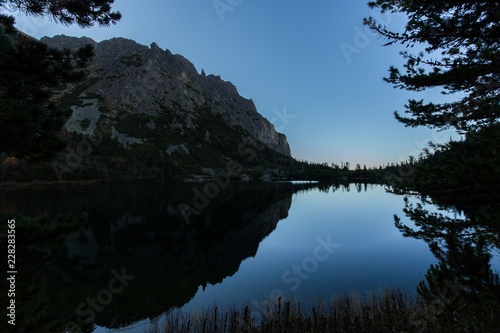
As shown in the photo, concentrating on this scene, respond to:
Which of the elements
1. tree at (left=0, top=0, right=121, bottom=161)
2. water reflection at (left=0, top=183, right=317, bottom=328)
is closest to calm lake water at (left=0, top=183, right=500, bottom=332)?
water reflection at (left=0, top=183, right=317, bottom=328)

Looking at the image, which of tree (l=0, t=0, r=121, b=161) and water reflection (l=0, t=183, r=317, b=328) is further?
water reflection (l=0, t=183, r=317, b=328)

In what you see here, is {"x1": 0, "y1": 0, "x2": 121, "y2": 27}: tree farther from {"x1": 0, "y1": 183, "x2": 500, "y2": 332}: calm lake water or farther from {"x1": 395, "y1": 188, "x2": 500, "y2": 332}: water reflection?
{"x1": 395, "y1": 188, "x2": 500, "y2": 332}: water reflection

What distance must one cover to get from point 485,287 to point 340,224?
2251 inches

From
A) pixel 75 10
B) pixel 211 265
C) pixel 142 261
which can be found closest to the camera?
pixel 75 10

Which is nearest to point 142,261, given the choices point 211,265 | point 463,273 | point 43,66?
point 211,265

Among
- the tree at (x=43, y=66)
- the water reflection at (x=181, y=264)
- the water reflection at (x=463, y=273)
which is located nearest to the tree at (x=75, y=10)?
the tree at (x=43, y=66)

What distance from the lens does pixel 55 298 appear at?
24281 millimetres

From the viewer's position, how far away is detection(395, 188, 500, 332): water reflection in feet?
27.3

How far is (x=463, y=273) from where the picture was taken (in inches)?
364

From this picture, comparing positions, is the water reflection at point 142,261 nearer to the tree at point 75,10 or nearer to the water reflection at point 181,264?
the water reflection at point 181,264

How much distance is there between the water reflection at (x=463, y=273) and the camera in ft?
27.3

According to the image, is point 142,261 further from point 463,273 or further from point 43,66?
point 463,273

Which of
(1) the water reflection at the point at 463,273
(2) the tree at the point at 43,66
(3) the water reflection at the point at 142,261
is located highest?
(2) the tree at the point at 43,66

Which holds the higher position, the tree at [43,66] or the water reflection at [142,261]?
the tree at [43,66]
